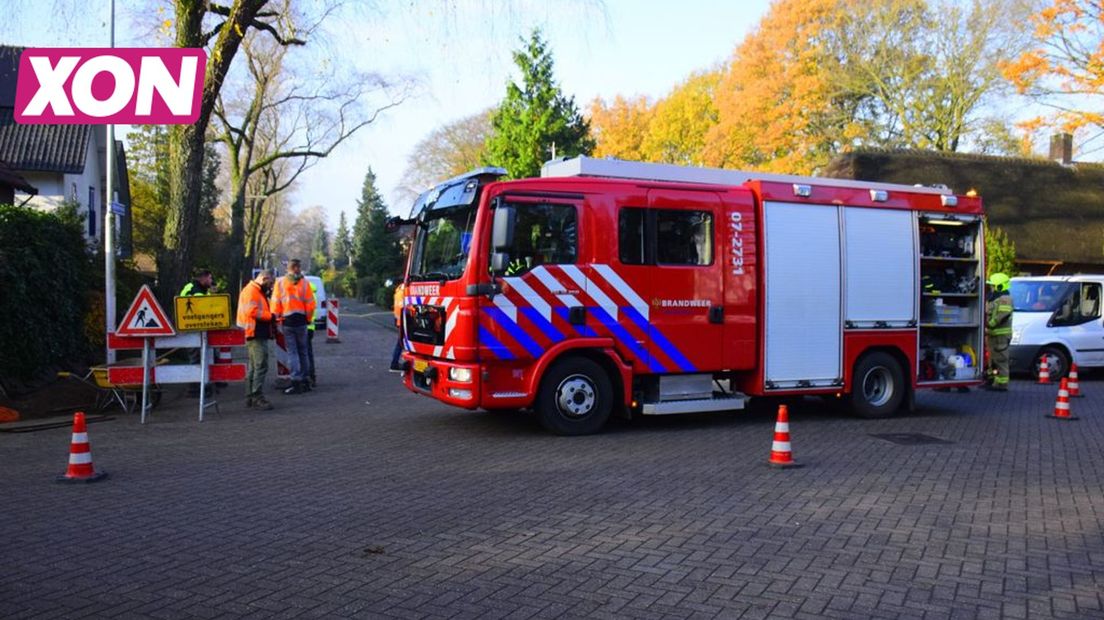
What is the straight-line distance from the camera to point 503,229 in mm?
8719

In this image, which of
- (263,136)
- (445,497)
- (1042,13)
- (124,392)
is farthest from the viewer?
(263,136)

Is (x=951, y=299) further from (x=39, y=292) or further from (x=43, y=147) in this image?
(x=43, y=147)

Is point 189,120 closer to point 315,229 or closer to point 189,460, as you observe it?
point 189,460

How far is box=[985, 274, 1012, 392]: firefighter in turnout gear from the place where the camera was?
46.8 feet

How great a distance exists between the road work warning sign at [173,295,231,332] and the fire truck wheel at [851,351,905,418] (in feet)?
25.9

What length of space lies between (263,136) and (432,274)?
35071 millimetres

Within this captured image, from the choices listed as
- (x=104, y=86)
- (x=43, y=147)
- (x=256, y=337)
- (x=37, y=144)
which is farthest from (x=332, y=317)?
(x=37, y=144)

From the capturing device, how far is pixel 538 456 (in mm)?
8195

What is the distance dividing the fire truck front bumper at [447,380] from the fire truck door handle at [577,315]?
1.16 metres

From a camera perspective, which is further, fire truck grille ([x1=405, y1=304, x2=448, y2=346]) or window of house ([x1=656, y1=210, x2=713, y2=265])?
window of house ([x1=656, y1=210, x2=713, y2=265])

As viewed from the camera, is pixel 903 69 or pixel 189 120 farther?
pixel 903 69

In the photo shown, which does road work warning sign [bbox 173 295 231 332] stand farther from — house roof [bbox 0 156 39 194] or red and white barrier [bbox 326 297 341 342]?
red and white barrier [bbox 326 297 341 342]

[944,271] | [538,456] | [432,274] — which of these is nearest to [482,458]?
[538,456]

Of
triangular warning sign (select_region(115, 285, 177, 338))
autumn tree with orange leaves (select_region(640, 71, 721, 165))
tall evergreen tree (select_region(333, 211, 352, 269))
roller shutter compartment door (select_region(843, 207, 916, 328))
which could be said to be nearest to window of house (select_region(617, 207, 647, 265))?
roller shutter compartment door (select_region(843, 207, 916, 328))
